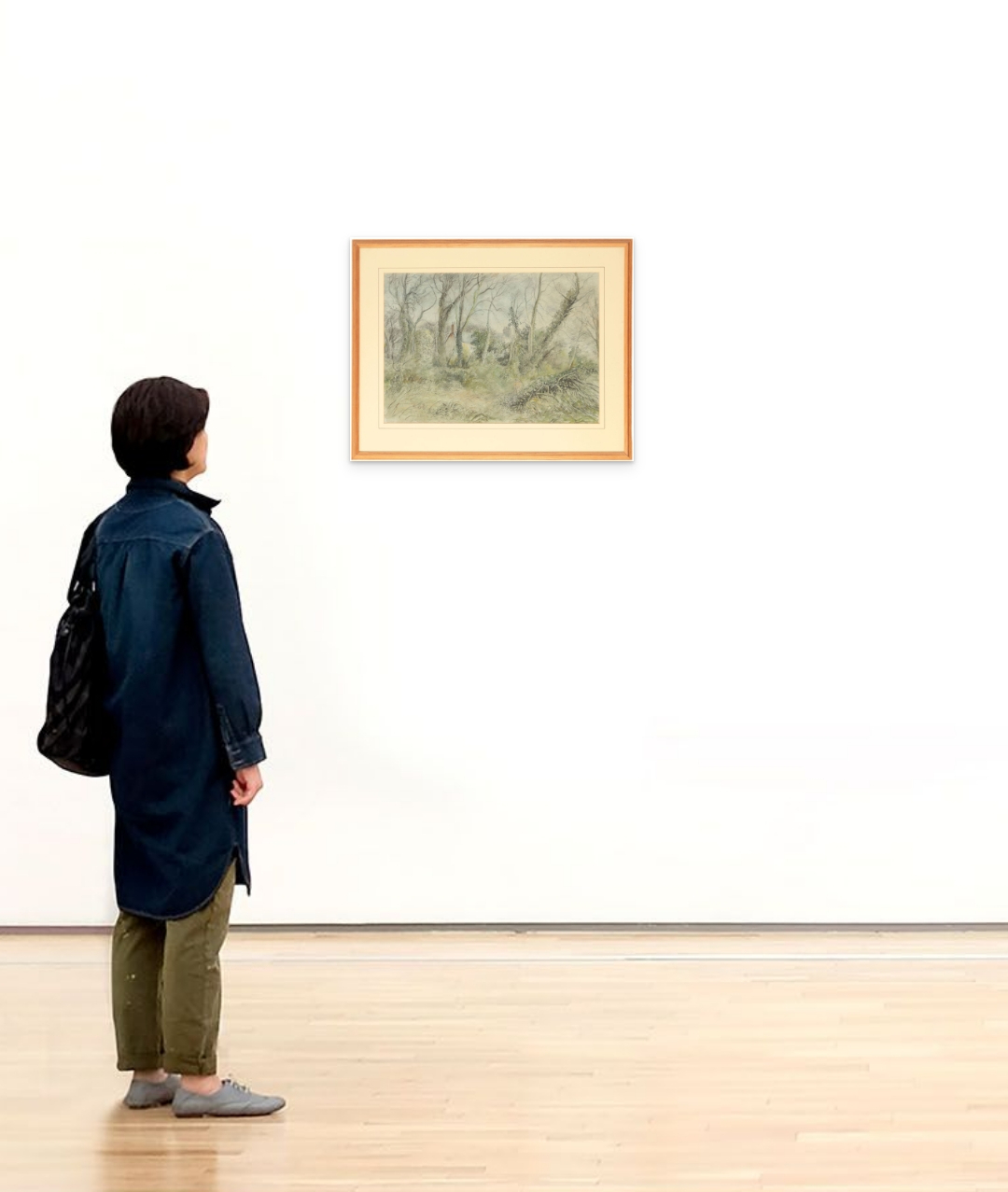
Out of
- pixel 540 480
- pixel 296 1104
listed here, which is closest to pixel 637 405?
pixel 540 480

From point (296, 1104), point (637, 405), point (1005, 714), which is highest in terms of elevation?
point (637, 405)

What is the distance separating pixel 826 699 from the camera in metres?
4.40

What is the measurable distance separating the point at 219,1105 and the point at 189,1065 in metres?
0.09

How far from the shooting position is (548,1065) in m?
3.20

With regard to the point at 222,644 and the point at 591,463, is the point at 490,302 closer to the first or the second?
the point at 591,463

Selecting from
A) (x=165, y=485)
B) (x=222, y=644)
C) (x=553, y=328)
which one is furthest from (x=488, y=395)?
(x=222, y=644)

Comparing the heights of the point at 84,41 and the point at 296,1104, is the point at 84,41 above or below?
above

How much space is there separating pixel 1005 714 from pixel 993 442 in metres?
0.68

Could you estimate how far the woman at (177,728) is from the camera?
2863mm

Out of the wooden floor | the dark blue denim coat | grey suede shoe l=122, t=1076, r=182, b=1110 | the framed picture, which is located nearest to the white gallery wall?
the framed picture

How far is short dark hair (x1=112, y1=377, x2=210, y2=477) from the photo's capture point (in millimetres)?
2918

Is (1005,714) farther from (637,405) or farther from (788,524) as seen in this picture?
(637,405)

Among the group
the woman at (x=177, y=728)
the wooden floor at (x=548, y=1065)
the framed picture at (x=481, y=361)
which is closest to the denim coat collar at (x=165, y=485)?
the woman at (x=177, y=728)

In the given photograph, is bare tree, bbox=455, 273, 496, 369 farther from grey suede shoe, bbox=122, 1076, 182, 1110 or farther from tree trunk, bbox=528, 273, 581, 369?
grey suede shoe, bbox=122, 1076, 182, 1110
